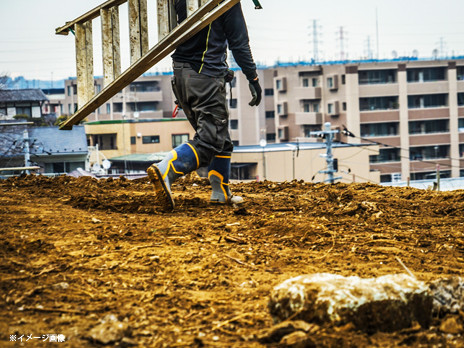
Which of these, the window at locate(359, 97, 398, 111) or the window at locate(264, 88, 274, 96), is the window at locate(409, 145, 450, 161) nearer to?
the window at locate(359, 97, 398, 111)

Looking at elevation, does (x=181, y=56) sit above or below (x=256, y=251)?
above

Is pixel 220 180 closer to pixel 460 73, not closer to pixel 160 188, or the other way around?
pixel 160 188

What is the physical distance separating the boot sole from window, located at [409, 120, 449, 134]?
67.7 metres

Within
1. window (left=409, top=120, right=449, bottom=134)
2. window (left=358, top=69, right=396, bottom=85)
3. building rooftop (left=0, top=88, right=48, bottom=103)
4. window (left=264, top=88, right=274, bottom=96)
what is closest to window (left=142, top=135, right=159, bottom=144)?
building rooftop (left=0, top=88, right=48, bottom=103)

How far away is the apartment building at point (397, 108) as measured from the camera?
225 ft

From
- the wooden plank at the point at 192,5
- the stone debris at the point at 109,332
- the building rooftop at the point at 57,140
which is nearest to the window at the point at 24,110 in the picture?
the building rooftop at the point at 57,140

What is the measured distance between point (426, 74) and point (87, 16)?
68.5 m

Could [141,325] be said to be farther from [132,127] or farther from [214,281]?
[132,127]

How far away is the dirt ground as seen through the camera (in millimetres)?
2656

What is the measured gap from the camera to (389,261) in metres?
3.73

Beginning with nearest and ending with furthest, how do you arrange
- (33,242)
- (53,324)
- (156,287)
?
(53,324) → (156,287) → (33,242)

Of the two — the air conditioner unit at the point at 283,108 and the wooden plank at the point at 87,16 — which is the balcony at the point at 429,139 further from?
the wooden plank at the point at 87,16

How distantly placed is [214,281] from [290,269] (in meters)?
0.47

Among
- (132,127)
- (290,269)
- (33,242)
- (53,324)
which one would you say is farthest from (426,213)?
(132,127)
